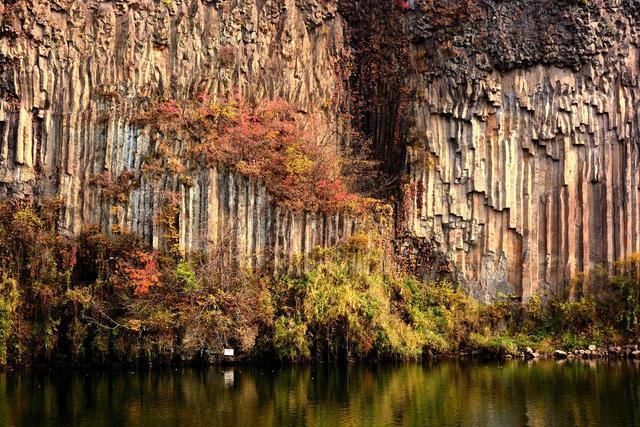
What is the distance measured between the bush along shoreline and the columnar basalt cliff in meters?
2.31

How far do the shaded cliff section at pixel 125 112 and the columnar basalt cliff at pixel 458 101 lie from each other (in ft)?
0.21

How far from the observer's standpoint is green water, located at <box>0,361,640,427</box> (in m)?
18.6

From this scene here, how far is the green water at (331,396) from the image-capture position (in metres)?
18.6

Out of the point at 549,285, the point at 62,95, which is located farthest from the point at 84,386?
the point at 549,285

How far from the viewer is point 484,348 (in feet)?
101

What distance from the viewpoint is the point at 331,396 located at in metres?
21.7

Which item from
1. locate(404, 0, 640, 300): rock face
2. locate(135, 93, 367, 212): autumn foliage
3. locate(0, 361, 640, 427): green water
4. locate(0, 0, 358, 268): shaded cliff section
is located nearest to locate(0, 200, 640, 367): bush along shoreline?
locate(0, 0, 358, 268): shaded cliff section

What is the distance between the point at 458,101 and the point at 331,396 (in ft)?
55.4

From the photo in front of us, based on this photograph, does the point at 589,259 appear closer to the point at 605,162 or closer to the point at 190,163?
the point at 605,162

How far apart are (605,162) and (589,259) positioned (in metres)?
3.94

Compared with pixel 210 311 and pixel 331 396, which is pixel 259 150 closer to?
pixel 210 311

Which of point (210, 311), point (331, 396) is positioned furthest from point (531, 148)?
point (331, 396)

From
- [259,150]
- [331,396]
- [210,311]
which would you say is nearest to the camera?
[331,396]

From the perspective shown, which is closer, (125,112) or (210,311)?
(210,311)
